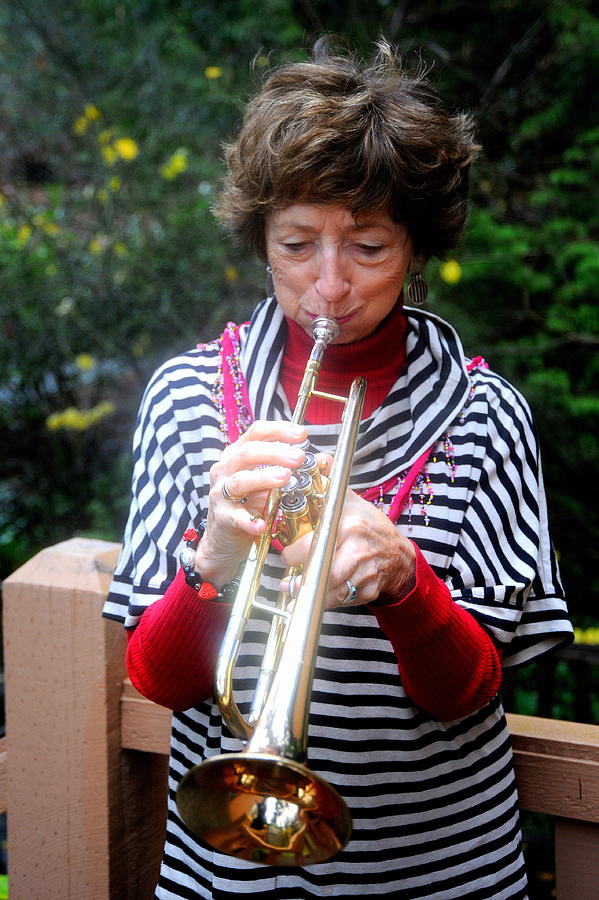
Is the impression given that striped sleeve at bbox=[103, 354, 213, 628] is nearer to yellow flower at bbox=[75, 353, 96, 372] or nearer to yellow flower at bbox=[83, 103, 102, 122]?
yellow flower at bbox=[75, 353, 96, 372]

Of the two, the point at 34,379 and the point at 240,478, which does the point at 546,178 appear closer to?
the point at 34,379

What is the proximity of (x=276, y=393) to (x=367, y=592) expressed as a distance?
0.51 metres

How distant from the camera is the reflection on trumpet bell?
101cm

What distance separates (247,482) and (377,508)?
0.25m

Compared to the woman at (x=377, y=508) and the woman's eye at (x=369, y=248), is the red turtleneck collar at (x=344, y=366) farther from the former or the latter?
the woman's eye at (x=369, y=248)

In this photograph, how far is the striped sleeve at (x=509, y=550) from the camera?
1410mm

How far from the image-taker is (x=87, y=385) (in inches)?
Result: 169

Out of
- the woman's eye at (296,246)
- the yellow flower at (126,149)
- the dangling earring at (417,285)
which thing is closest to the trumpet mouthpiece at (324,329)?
the woman's eye at (296,246)

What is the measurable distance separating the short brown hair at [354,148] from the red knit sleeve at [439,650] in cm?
62

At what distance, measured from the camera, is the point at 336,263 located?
1411 millimetres

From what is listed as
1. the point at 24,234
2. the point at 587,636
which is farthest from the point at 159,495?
the point at 24,234

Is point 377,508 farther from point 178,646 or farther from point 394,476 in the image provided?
point 178,646

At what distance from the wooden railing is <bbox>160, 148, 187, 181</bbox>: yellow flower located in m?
2.16

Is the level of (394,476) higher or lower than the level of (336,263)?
lower
